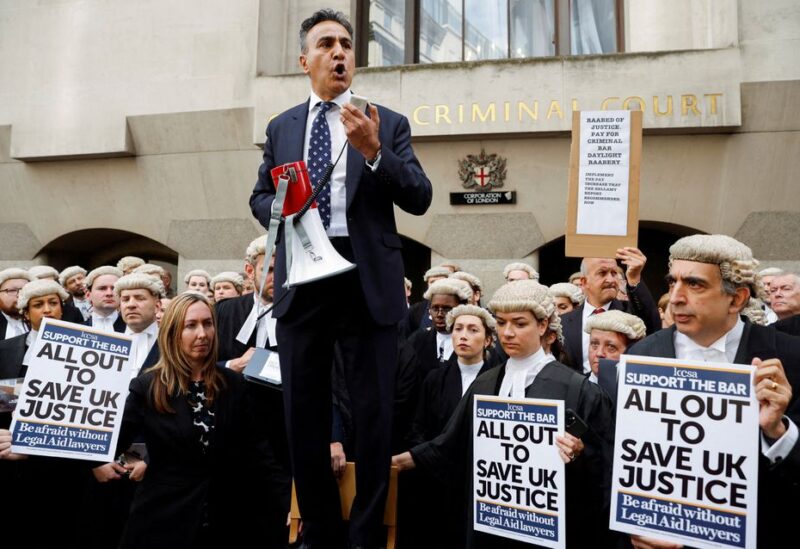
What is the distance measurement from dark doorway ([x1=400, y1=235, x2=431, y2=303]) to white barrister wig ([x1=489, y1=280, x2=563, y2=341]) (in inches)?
291

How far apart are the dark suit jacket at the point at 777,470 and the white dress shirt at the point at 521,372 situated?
887 mm

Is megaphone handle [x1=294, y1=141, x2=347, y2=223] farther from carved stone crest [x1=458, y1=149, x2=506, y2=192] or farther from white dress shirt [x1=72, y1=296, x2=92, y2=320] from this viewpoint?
carved stone crest [x1=458, y1=149, x2=506, y2=192]

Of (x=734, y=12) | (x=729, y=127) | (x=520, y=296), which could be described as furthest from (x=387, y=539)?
(x=734, y=12)

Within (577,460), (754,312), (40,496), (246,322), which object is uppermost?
(754,312)

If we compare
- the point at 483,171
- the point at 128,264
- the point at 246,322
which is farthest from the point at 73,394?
the point at 483,171

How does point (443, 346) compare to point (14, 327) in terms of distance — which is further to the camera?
point (14, 327)

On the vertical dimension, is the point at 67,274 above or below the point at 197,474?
above

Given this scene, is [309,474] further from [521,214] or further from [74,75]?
[74,75]

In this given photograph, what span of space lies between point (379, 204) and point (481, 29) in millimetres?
8039

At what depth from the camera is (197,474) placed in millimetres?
3611

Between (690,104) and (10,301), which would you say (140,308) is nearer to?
(10,301)

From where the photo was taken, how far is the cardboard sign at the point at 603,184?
473cm

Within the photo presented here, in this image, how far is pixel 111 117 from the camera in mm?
10336

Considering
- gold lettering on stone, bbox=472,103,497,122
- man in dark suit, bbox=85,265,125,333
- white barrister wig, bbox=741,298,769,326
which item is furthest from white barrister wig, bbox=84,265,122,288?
white barrister wig, bbox=741,298,769,326
